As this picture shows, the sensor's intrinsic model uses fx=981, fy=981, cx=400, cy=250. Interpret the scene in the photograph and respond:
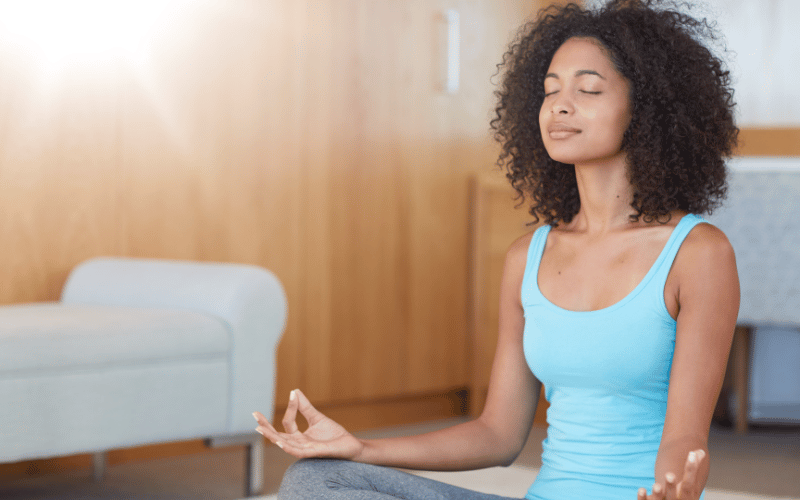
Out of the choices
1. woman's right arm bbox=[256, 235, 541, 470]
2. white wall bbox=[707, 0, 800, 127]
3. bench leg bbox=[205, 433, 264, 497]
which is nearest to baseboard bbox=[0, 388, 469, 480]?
bench leg bbox=[205, 433, 264, 497]

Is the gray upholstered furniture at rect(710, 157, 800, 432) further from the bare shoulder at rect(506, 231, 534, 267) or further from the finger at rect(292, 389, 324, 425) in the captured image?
the finger at rect(292, 389, 324, 425)

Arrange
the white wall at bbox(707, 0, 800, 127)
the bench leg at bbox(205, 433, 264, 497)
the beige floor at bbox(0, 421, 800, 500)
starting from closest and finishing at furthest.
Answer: the bench leg at bbox(205, 433, 264, 497), the beige floor at bbox(0, 421, 800, 500), the white wall at bbox(707, 0, 800, 127)

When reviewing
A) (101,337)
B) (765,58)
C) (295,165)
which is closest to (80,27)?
(295,165)

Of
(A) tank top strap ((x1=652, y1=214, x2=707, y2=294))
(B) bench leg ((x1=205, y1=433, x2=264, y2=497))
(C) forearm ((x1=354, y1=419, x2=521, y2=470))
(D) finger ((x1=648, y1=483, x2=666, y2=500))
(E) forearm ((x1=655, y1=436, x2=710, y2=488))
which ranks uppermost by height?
(A) tank top strap ((x1=652, y1=214, x2=707, y2=294))

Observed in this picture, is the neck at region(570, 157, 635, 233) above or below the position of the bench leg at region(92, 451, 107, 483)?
above

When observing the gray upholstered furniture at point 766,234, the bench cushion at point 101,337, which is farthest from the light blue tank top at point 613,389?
the gray upholstered furniture at point 766,234

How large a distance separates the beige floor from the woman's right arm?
1.37 m

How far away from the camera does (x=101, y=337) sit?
1.99 metres

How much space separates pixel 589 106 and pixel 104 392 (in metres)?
1.27

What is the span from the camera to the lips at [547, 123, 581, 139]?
113 centimetres

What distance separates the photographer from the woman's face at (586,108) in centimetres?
113

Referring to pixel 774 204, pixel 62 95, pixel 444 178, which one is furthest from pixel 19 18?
pixel 774 204

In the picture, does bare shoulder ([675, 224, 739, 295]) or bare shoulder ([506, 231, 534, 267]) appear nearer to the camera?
bare shoulder ([675, 224, 739, 295])

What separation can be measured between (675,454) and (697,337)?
0.12m
